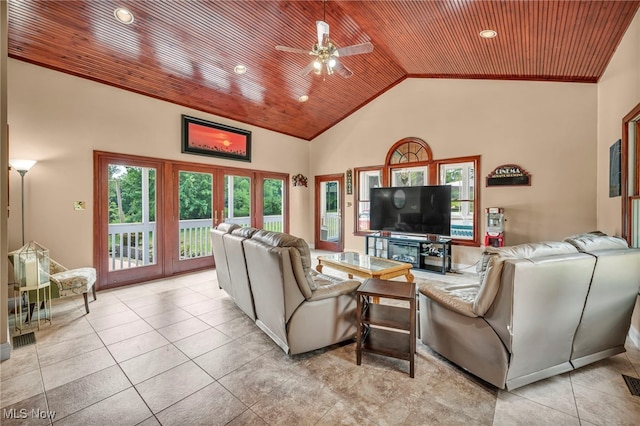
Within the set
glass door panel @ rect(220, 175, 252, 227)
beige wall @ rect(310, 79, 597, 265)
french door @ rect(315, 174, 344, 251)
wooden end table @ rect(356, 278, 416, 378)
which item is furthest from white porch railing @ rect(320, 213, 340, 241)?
wooden end table @ rect(356, 278, 416, 378)

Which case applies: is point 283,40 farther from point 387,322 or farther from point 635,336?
point 635,336

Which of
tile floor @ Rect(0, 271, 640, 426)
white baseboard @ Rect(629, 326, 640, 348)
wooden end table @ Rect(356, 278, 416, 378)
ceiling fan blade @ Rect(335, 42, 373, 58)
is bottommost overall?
tile floor @ Rect(0, 271, 640, 426)

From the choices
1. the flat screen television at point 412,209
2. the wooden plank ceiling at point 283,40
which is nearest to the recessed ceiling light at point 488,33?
the wooden plank ceiling at point 283,40

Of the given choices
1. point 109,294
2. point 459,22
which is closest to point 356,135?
point 459,22

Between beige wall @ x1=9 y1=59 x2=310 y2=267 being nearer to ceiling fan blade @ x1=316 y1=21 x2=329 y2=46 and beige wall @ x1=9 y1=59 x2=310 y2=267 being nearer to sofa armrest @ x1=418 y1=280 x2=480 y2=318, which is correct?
ceiling fan blade @ x1=316 y1=21 x2=329 y2=46

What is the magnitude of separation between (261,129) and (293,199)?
190 centimetres

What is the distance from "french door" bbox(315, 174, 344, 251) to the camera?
23.2 ft

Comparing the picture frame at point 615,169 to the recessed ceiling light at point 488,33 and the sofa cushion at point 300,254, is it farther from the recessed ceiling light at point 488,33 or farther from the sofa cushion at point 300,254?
the sofa cushion at point 300,254

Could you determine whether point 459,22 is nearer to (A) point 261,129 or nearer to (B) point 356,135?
(B) point 356,135

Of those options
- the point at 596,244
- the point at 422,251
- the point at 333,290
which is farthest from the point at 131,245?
the point at 596,244

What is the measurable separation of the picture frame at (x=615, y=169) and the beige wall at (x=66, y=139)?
621 centimetres

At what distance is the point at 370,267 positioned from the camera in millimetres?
3525

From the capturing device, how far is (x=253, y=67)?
4438mm

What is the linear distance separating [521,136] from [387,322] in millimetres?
4254
